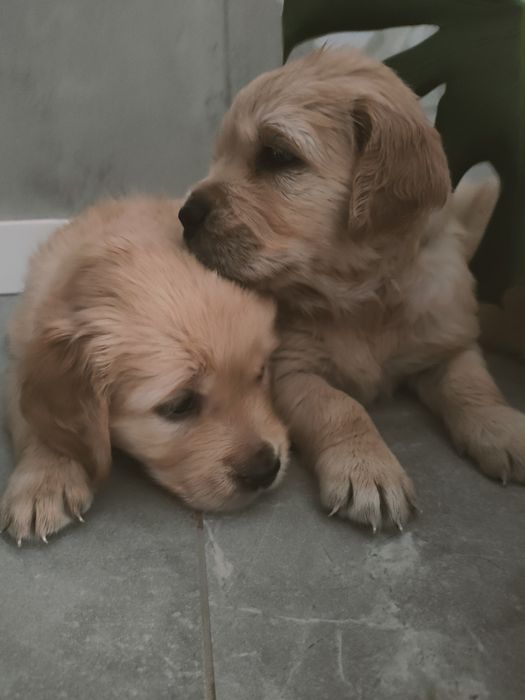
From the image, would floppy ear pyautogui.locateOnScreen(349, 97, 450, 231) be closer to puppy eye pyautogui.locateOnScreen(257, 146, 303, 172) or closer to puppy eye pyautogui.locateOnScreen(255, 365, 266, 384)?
puppy eye pyautogui.locateOnScreen(257, 146, 303, 172)

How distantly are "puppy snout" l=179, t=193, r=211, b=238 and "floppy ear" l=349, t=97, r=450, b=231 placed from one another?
307 mm

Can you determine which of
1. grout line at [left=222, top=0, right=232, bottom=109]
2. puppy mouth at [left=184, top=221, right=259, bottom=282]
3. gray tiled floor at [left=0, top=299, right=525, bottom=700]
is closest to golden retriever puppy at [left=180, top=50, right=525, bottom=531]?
puppy mouth at [left=184, top=221, right=259, bottom=282]

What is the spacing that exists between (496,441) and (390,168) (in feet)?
1.96

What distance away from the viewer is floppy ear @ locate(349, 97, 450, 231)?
1.46 meters

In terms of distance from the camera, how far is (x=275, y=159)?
155 cm

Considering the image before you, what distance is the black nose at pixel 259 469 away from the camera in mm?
1327

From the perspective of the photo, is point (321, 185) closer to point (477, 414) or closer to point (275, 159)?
point (275, 159)

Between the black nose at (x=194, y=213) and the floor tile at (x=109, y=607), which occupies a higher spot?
the black nose at (x=194, y=213)

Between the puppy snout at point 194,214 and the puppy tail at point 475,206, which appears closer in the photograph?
the puppy snout at point 194,214

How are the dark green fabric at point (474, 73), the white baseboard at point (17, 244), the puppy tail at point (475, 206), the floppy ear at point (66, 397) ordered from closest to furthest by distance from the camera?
1. the floppy ear at point (66, 397)
2. the dark green fabric at point (474, 73)
3. the puppy tail at point (475, 206)
4. the white baseboard at point (17, 244)

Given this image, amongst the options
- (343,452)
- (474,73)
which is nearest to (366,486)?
(343,452)

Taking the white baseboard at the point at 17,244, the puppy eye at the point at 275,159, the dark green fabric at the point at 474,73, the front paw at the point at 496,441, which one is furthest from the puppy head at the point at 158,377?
the white baseboard at the point at 17,244

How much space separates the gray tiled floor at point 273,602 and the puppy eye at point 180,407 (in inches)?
7.9

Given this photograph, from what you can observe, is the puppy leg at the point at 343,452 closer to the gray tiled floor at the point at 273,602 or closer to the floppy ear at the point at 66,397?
the gray tiled floor at the point at 273,602
